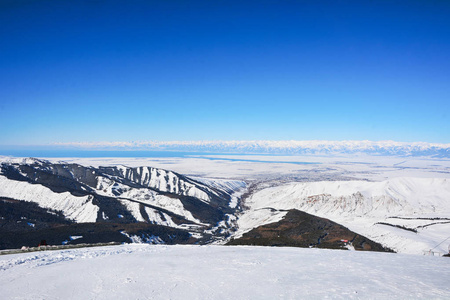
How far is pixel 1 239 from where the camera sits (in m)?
60.2

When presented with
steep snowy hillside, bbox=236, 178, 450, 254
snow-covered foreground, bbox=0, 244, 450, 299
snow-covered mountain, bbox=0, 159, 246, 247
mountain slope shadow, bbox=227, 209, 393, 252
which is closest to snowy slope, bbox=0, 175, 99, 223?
snow-covered mountain, bbox=0, 159, 246, 247

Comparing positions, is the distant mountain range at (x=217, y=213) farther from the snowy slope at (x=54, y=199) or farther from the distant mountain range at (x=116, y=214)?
the snowy slope at (x=54, y=199)

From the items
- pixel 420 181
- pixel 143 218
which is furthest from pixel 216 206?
pixel 420 181

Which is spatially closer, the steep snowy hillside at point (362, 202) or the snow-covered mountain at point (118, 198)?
the steep snowy hillside at point (362, 202)

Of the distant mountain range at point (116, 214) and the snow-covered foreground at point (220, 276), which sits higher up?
the snow-covered foreground at point (220, 276)

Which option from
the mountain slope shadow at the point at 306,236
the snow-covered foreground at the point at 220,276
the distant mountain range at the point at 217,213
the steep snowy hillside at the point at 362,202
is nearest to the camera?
the snow-covered foreground at the point at 220,276

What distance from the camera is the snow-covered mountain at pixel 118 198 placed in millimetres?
96062

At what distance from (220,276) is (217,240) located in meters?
60.2

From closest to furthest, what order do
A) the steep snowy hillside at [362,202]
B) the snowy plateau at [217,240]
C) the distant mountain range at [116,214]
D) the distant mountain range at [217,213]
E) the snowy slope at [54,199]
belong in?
the snowy plateau at [217,240]
the distant mountain range at [217,213]
the distant mountain range at [116,214]
the steep snowy hillside at [362,202]
the snowy slope at [54,199]

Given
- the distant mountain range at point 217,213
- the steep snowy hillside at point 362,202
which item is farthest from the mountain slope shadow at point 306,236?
the steep snowy hillside at point 362,202

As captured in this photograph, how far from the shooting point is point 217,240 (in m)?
69.2

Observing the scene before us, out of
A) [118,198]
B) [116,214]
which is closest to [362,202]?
[116,214]

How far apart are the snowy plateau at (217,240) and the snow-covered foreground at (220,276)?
57mm

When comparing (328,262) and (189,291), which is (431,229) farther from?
(189,291)
